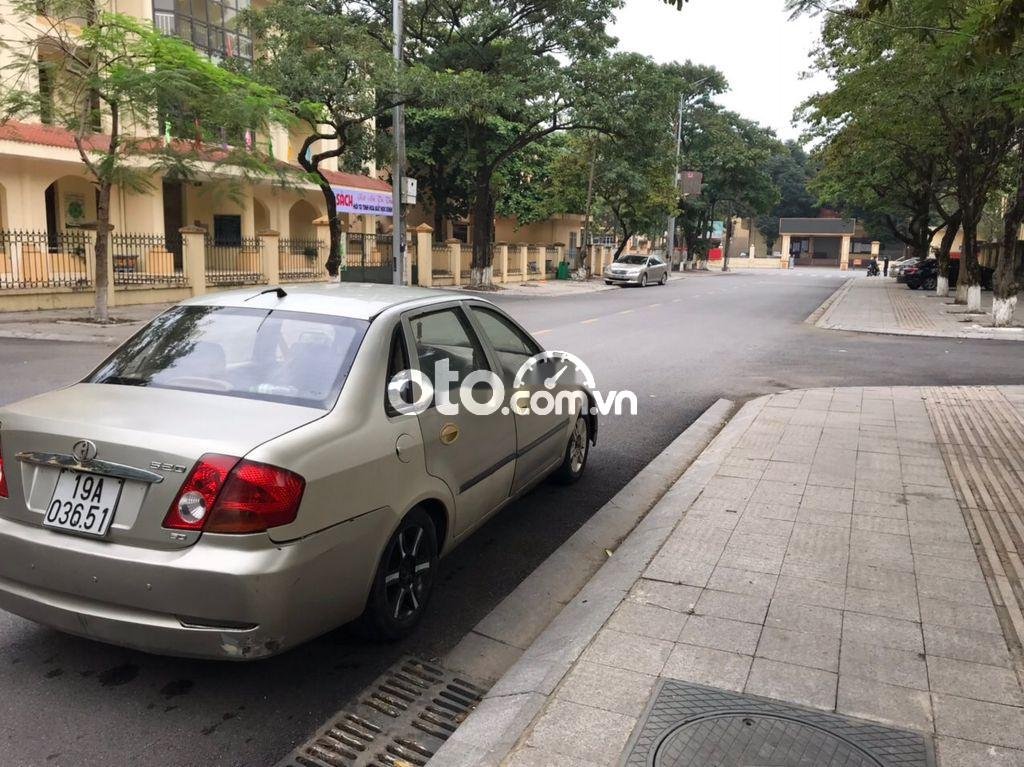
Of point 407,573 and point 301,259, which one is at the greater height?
point 301,259

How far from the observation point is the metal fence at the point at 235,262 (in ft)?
74.1

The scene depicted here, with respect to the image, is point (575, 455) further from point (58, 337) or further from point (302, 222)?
point (302, 222)

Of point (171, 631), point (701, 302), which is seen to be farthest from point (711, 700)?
point (701, 302)

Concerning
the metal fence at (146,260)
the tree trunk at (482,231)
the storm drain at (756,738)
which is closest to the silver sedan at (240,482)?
the storm drain at (756,738)

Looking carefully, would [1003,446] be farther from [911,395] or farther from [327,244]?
[327,244]

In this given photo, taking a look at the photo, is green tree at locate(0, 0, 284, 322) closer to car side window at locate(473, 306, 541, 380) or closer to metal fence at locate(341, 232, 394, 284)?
metal fence at locate(341, 232, 394, 284)

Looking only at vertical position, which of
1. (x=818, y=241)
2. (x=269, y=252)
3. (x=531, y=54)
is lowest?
(x=269, y=252)

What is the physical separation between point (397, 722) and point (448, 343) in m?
2.12

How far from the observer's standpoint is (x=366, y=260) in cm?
2920

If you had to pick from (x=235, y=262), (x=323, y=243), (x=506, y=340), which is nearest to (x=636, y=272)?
(x=323, y=243)

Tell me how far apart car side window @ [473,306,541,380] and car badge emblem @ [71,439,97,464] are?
231 cm

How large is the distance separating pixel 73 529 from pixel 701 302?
85.2 ft

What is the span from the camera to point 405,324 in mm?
4004

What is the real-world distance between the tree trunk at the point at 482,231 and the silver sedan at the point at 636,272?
26.8ft
